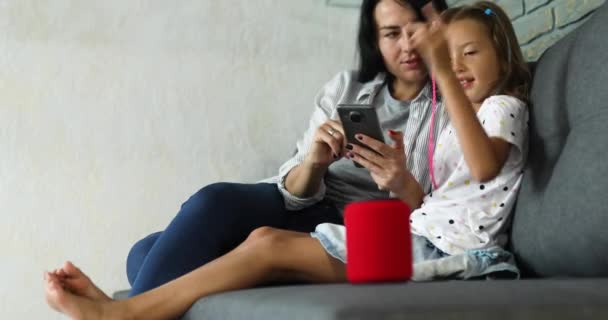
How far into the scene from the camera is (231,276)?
4.06 ft

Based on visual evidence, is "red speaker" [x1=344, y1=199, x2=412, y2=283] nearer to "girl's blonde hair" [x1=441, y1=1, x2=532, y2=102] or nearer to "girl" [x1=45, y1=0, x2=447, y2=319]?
"girl" [x1=45, y1=0, x2=447, y2=319]

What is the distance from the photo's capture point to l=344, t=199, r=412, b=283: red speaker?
935 mm

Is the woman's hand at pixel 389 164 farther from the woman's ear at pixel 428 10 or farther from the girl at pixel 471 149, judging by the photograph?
the woman's ear at pixel 428 10

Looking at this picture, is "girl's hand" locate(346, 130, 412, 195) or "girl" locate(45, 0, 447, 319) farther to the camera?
"girl's hand" locate(346, 130, 412, 195)

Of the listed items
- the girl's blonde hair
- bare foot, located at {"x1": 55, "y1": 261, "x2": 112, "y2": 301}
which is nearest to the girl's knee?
bare foot, located at {"x1": 55, "y1": 261, "x2": 112, "y2": 301}

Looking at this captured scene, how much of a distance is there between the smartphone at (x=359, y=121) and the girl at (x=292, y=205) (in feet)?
0.14

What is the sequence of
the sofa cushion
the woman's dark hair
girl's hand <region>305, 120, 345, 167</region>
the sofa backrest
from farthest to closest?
the woman's dark hair, girl's hand <region>305, 120, 345, 167</region>, the sofa backrest, the sofa cushion

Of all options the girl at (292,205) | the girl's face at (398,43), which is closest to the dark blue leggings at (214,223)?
the girl at (292,205)

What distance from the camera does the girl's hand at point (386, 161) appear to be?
147 cm

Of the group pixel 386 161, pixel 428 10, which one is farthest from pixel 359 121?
pixel 428 10

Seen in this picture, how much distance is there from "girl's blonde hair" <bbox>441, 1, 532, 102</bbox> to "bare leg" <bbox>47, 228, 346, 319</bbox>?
50 cm

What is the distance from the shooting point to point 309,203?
5.75 ft

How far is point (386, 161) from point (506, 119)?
24cm

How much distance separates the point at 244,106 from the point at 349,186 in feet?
2.44
